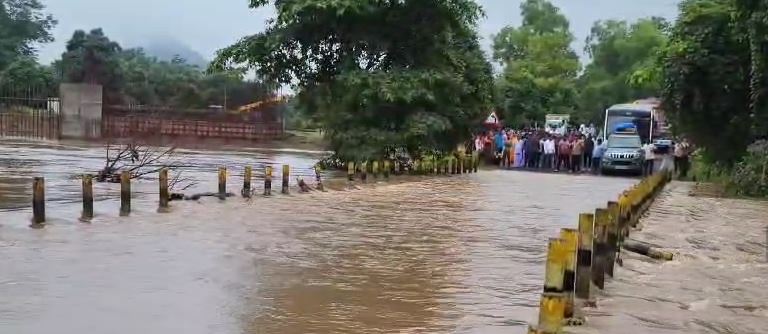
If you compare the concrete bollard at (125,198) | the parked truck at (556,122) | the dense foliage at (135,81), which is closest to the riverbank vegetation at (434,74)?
the concrete bollard at (125,198)

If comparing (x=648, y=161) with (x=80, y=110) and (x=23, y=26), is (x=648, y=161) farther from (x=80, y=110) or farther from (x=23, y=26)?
(x=23, y=26)

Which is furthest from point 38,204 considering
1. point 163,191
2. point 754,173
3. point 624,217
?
point 754,173

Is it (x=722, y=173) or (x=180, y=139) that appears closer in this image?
(x=722, y=173)

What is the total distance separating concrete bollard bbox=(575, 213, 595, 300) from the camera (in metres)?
8.30

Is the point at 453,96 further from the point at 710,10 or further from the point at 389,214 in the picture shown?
the point at 389,214

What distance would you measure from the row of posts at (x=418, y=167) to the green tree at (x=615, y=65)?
38.4 m

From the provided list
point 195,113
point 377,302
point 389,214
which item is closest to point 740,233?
point 389,214

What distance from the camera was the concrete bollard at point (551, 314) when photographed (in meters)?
6.52

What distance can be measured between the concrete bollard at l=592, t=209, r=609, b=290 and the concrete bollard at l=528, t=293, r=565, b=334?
8.42ft

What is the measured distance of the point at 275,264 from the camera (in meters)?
10.3

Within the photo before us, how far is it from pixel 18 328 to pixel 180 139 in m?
41.0

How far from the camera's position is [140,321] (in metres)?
7.32

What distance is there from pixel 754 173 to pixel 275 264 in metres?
15.8

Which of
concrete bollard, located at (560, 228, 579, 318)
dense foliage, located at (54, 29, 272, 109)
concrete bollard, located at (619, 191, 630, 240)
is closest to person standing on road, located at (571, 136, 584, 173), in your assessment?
concrete bollard, located at (619, 191, 630, 240)
